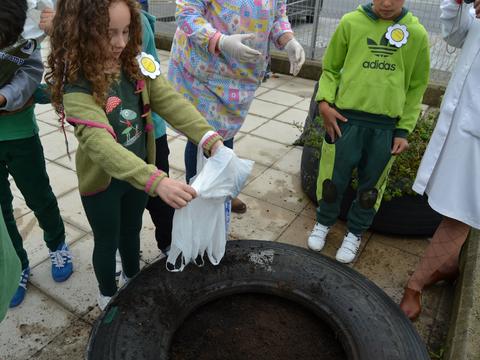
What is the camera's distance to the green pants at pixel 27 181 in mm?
1887

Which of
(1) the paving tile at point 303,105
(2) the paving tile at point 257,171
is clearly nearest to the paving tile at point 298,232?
(2) the paving tile at point 257,171

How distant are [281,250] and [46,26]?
1.30 m

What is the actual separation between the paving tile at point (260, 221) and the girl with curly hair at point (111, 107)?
3.46ft

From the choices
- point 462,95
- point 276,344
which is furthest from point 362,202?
point 276,344

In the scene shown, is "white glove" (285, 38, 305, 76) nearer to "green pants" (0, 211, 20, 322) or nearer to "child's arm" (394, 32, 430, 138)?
"child's arm" (394, 32, 430, 138)

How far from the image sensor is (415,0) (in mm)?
4816

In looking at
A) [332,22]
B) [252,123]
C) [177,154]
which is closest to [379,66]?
[177,154]

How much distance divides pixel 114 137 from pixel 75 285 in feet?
3.95

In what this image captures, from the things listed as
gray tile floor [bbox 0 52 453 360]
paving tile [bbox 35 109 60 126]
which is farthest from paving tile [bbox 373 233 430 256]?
paving tile [bbox 35 109 60 126]

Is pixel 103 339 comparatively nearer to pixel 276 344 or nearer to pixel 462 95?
pixel 276 344

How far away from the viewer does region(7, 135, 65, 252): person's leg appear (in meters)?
1.90

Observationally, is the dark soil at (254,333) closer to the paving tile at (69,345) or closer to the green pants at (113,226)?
the green pants at (113,226)

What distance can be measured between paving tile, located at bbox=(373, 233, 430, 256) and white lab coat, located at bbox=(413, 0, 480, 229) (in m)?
0.73

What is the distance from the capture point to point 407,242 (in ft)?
9.11
